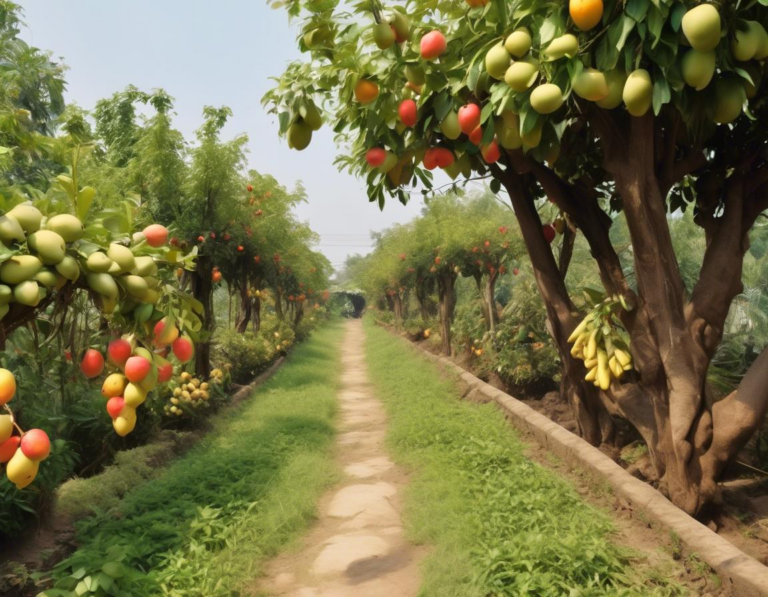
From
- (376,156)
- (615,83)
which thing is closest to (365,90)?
(376,156)

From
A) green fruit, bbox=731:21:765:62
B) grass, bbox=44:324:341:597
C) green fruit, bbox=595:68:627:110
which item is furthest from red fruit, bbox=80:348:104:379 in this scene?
green fruit, bbox=731:21:765:62

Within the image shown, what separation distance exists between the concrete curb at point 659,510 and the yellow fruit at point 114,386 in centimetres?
267

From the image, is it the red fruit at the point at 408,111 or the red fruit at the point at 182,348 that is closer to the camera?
the red fruit at the point at 182,348

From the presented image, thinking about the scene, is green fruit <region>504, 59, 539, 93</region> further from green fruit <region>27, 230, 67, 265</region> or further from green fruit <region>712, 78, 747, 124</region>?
green fruit <region>27, 230, 67, 265</region>

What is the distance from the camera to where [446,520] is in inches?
161

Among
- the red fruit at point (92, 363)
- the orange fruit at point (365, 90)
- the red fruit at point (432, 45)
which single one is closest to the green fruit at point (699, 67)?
the red fruit at point (432, 45)

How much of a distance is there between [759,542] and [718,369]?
241cm

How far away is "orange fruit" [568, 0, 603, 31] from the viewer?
8.23 feet

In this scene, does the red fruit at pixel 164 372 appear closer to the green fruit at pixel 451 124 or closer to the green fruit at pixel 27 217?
the green fruit at pixel 27 217

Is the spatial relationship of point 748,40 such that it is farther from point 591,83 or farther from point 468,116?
point 468,116

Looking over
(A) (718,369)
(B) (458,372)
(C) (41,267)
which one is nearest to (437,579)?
(C) (41,267)

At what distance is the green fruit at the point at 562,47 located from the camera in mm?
2553

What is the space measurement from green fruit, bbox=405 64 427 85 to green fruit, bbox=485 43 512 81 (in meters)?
0.33

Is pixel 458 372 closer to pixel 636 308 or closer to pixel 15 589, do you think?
pixel 636 308
